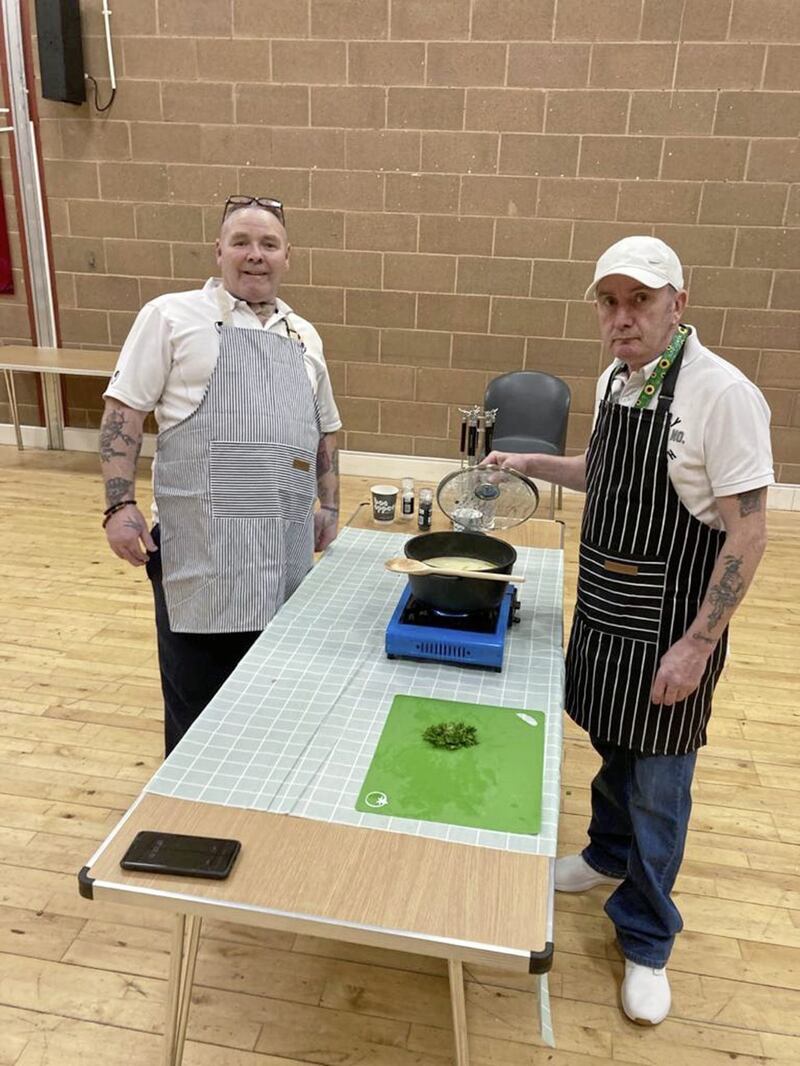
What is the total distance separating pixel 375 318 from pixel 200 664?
342cm

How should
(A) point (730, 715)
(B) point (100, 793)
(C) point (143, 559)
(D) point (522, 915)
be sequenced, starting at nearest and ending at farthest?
(D) point (522, 915), (C) point (143, 559), (B) point (100, 793), (A) point (730, 715)

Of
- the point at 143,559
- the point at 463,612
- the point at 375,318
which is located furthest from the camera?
the point at 375,318

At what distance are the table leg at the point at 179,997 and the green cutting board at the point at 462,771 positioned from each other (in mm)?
407

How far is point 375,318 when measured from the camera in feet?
16.0

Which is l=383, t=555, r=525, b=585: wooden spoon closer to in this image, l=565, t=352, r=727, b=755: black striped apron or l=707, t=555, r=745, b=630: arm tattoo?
l=565, t=352, r=727, b=755: black striped apron

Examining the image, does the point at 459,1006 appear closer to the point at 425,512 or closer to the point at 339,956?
the point at 339,956

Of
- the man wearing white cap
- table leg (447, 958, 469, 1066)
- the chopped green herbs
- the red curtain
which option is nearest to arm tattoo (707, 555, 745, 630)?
the man wearing white cap

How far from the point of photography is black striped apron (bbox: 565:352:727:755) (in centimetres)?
141

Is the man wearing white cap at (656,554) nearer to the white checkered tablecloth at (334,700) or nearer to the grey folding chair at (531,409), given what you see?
the white checkered tablecloth at (334,700)

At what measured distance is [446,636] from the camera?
4.91ft

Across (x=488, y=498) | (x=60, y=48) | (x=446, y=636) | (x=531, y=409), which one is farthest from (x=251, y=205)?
(x=60, y=48)

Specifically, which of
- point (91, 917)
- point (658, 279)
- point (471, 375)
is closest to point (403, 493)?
point (658, 279)

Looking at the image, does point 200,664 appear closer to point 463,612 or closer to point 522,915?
point 463,612

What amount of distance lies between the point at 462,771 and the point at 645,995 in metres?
0.78
